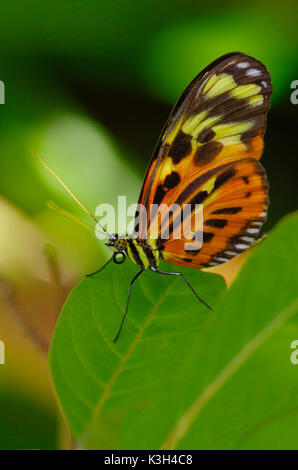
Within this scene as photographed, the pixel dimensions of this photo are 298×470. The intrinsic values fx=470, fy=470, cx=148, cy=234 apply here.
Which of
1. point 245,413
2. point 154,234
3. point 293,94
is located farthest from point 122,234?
point 293,94

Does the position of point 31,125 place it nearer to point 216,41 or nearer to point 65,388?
point 216,41

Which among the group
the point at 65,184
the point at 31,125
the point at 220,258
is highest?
the point at 31,125

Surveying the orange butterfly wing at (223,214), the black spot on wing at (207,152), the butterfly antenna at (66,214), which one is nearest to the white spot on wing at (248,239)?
the orange butterfly wing at (223,214)

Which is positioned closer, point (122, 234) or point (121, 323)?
point (121, 323)

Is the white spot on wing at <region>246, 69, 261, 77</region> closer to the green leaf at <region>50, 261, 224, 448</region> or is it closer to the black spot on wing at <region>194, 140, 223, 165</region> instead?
the black spot on wing at <region>194, 140, 223, 165</region>

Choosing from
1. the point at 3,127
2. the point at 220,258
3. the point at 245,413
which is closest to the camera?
the point at 245,413

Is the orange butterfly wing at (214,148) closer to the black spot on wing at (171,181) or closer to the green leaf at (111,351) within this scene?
the black spot on wing at (171,181)

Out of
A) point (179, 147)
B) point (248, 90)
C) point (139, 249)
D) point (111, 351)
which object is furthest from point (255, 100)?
point (111, 351)
